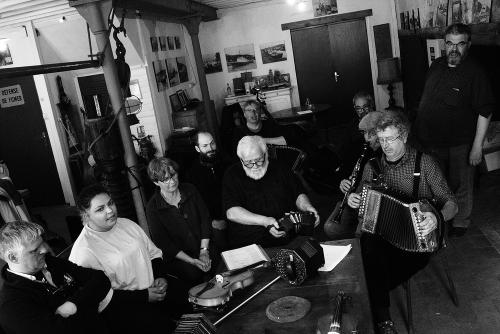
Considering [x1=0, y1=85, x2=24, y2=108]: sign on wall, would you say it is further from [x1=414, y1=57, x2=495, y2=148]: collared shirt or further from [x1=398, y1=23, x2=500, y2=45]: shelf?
[x1=398, y1=23, x2=500, y2=45]: shelf

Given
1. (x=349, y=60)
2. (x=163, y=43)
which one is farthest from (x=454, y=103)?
(x=349, y=60)

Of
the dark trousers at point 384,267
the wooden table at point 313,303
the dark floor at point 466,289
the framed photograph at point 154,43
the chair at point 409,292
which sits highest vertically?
the framed photograph at point 154,43

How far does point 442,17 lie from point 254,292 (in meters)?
4.87

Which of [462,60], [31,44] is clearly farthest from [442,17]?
[31,44]

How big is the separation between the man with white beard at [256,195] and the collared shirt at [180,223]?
267 mm

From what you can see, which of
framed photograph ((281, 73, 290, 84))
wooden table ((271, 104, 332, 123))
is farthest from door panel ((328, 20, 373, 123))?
wooden table ((271, 104, 332, 123))

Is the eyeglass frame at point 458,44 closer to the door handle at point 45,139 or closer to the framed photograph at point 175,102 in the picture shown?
the framed photograph at point 175,102

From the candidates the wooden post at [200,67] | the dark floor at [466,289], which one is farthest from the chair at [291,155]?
the wooden post at [200,67]

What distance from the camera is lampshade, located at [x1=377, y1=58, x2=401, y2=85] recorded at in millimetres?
9961

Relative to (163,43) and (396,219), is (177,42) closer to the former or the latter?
(163,43)

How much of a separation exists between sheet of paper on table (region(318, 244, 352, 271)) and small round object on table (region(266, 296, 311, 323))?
37 centimetres

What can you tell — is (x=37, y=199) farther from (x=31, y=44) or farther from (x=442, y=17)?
(x=442, y=17)

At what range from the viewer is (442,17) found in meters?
6.12

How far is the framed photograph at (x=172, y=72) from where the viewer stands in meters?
8.86
